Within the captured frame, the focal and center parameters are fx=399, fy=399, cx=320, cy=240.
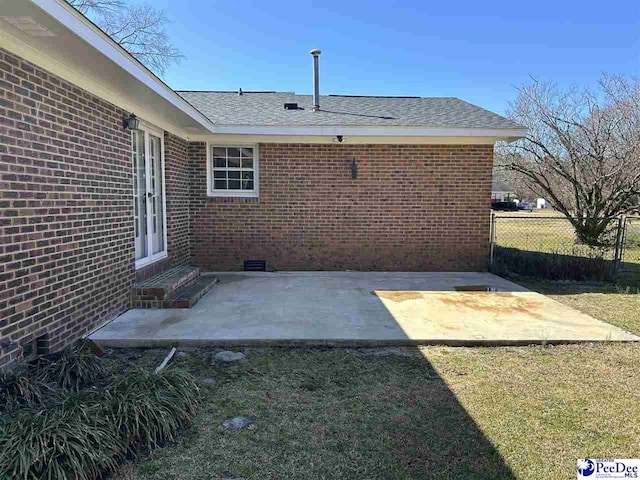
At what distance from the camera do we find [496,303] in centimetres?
582

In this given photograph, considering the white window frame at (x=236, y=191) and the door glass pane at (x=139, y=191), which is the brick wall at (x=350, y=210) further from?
the door glass pane at (x=139, y=191)

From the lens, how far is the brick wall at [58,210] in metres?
3.23

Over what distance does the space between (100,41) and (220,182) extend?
488 centimetres

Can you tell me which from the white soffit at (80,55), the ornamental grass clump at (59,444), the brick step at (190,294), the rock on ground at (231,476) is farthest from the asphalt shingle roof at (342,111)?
the rock on ground at (231,476)

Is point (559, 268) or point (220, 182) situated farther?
point (220, 182)

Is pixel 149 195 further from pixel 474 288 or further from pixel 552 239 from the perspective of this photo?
pixel 552 239

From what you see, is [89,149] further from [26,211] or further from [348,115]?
[348,115]

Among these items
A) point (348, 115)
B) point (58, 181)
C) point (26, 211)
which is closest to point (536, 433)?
point (26, 211)

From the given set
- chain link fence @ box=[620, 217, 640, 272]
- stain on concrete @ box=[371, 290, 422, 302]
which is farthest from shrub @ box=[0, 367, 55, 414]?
chain link fence @ box=[620, 217, 640, 272]

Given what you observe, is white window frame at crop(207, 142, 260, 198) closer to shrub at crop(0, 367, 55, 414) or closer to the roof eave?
the roof eave

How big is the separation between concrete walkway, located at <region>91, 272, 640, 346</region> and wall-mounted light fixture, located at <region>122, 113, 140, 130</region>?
2.45m

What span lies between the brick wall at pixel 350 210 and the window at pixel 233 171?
18cm

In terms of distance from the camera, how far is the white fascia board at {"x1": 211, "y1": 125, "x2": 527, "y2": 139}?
746 cm

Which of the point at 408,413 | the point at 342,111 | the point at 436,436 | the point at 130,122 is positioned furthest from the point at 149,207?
the point at 436,436
